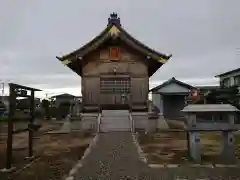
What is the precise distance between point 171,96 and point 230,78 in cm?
775

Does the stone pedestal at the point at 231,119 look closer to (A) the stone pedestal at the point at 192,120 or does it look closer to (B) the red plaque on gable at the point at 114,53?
(A) the stone pedestal at the point at 192,120

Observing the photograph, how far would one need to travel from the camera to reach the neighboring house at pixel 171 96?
39.5 meters

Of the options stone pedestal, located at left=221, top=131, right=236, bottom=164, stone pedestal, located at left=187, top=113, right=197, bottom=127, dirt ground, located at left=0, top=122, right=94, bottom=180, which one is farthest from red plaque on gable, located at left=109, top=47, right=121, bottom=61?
stone pedestal, located at left=221, top=131, right=236, bottom=164

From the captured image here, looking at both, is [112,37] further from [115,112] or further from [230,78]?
[230,78]

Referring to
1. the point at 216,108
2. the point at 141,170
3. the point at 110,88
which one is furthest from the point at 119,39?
the point at 141,170

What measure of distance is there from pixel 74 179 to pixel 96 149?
15.0ft

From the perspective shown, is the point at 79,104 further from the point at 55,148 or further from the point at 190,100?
the point at 190,100

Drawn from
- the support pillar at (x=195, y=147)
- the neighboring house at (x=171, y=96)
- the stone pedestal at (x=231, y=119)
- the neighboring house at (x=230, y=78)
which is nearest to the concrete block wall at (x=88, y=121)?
the support pillar at (x=195, y=147)

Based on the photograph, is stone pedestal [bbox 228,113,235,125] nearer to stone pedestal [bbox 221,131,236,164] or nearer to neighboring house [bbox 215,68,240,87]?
stone pedestal [bbox 221,131,236,164]

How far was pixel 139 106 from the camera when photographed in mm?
22391

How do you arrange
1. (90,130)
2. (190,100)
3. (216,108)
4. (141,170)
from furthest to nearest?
(90,130) < (190,100) < (216,108) < (141,170)

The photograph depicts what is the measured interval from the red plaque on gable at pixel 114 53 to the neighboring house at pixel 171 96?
18.0m

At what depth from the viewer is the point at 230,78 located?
38.2 metres

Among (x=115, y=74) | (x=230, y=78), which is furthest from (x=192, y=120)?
(x=230, y=78)
